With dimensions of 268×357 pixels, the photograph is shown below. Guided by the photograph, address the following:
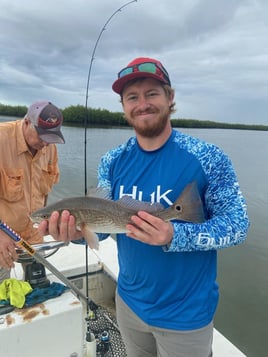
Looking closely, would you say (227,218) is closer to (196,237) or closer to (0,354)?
(196,237)

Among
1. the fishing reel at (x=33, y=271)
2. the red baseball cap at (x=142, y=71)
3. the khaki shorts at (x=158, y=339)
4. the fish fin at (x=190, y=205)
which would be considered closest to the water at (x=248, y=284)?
the khaki shorts at (x=158, y=339)

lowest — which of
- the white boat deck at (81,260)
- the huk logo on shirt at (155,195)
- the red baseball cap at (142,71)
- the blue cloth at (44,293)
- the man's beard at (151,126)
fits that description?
the white boat deck at (81,260)

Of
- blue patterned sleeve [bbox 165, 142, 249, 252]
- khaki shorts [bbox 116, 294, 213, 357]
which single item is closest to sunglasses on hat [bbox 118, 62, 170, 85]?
blue patterned sleeve [bbox 165, 142, 249, 252]

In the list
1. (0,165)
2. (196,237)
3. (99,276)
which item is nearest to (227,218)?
(196,237)

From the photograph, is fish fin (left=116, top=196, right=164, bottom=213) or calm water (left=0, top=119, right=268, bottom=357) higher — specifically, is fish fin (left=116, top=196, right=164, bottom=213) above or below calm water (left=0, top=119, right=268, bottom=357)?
above

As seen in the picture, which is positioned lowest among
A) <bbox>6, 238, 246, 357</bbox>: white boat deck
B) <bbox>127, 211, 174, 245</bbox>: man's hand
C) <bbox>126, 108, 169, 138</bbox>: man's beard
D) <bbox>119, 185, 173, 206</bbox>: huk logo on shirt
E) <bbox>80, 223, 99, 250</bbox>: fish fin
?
<bbox>6, 238, 246, 357</bbox>: white boat deck

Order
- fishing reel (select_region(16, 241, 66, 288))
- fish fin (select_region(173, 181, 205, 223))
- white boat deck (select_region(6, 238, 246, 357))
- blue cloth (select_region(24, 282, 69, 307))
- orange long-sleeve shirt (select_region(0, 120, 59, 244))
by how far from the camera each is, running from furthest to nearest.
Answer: white boat deck (select_region(6, 238, 246, 357))
orange long-sleeve shirt (select_region(0, 120, 59, 244))
fishing reel (select_region(16, 241, 66, 288))
blue cloth (select_region(24, 282, 69, 307))
fish fin (select_region(173, 181, 205, 223))

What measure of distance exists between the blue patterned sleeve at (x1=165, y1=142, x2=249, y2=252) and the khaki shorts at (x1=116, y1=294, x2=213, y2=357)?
0.58m

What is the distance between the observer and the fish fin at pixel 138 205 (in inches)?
71.2

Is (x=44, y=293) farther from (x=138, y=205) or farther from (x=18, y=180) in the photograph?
(x=138, y=205)

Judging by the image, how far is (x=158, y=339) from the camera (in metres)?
1.94

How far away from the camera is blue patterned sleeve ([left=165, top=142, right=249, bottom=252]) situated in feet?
5.57

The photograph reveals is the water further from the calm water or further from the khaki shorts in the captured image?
the khaki shorts

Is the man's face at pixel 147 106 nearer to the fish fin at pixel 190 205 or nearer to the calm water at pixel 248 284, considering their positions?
the fish fin at pixel 190 205
